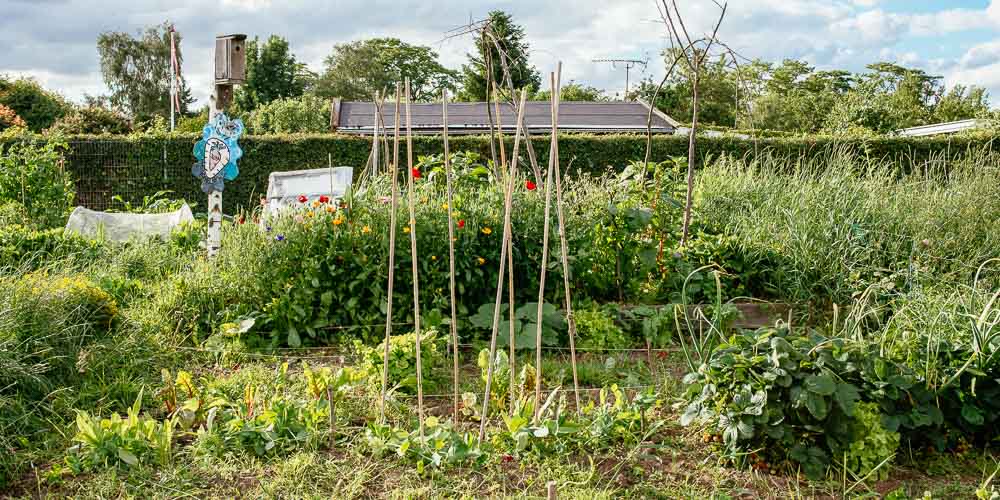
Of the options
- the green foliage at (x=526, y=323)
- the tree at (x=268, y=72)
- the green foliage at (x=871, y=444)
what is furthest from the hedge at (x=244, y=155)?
the tree at (x=268, y=72)

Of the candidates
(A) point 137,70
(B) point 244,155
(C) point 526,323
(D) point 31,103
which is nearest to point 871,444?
(C) point 526,323

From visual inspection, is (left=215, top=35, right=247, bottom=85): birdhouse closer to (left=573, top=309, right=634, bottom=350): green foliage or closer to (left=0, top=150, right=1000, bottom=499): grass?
(left=0, top=150, right=1000, bottom=499): grass

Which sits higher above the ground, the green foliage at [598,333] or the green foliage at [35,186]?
the green foliage at [35,186]

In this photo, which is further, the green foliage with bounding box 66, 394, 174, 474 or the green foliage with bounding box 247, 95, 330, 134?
the green foliage with bounding box 247, 95, 330, 134

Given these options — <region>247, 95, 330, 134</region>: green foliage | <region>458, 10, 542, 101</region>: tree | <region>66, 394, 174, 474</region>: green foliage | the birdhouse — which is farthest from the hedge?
<region>247, 95, 330, 134</region>: green foliage

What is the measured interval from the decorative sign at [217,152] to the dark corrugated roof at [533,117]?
14633mm

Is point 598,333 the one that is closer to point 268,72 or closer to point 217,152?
point 217,152

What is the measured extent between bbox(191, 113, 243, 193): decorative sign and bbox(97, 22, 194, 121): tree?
128 ft

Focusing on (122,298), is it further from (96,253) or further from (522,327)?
(522,327)

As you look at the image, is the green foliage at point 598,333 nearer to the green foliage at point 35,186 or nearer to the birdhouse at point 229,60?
the birdhouse at point 229,60

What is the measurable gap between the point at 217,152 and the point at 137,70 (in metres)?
40.9

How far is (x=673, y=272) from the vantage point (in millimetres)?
4949

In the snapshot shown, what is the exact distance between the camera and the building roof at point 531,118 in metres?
21.0

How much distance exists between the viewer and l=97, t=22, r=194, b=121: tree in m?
41.0
